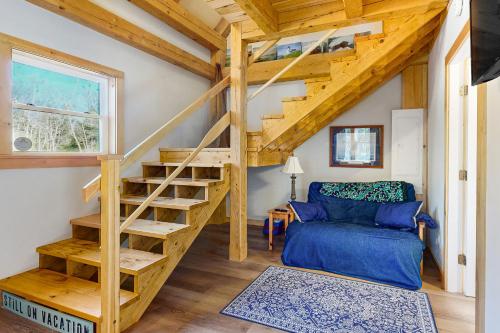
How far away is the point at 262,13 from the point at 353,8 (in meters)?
0.84

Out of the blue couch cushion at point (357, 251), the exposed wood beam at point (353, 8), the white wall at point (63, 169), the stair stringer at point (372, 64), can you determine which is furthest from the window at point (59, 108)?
the exposed wood beam at point (353, 8)

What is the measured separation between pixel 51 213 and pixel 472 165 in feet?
12.0

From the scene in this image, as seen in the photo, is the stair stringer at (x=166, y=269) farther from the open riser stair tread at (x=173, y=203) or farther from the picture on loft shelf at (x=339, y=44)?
the picture on loft shelf at (x=339, y=44)

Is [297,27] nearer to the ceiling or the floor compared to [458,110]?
nearer to the ceiling

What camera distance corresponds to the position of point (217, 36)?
4.77 metres

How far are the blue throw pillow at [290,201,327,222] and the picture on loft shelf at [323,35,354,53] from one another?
234cm

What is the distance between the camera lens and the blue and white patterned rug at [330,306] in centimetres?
196

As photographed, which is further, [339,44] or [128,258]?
[339,44]

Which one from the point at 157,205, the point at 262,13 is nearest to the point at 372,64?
the point at 262,13

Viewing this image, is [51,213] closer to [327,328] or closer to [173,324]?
[173,324]

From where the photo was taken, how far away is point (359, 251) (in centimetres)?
279

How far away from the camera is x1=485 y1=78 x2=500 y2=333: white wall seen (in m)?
1.23

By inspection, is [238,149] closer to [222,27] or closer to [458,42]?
[458,42]

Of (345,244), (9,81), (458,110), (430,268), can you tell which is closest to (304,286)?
(345,244)
